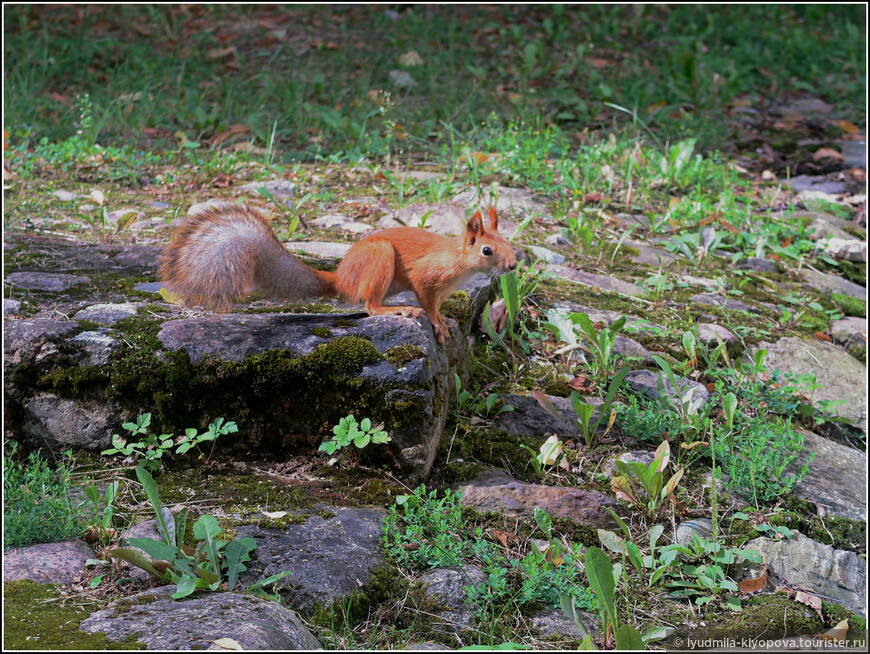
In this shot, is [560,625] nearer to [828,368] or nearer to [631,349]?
[631,349]

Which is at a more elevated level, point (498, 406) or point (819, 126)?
point (819, 126)

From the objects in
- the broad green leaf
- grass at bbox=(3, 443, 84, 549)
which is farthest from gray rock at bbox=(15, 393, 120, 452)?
the broad green leaf

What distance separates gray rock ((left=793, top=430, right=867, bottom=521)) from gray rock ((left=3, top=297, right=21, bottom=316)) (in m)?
3.00

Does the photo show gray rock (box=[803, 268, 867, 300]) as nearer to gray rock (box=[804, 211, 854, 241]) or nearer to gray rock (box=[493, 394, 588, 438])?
gray rock (box=[804, 211, 854, 241])

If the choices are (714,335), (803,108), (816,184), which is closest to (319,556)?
(714,335)

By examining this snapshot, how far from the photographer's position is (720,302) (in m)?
4.14

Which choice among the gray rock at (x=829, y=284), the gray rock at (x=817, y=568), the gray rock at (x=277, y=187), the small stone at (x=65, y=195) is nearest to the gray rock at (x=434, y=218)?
the gray rock at (x=277, y=187)

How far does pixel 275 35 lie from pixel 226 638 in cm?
747

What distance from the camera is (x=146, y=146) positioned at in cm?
576

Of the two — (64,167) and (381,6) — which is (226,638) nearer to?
(64,167)

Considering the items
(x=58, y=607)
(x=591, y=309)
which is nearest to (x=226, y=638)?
(x=58, y=607)

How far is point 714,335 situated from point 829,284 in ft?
4.18

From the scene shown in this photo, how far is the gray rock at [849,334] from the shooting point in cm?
407

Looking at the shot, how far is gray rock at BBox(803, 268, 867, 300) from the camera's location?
178 inches
